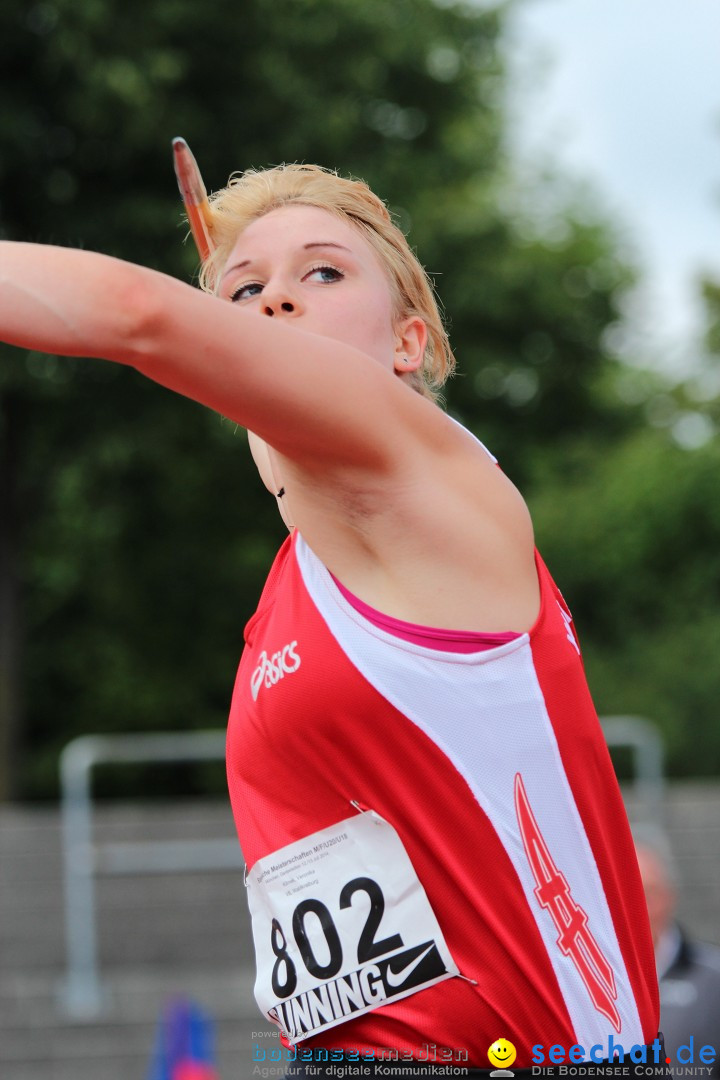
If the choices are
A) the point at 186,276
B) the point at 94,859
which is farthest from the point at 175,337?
the point at 186,276

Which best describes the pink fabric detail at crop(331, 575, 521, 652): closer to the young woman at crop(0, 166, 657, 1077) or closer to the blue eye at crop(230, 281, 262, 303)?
the young woman at crop(0, 166, 657, 1077)

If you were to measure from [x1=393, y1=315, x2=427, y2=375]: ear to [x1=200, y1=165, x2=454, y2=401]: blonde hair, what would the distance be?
14 millimetres

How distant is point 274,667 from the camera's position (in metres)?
1.98

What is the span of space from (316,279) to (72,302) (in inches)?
25.7

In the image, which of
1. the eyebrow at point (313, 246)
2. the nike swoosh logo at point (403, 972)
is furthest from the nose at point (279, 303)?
the nike swoosh logo at point (403, 972)

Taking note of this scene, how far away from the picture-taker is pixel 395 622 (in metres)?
1.89

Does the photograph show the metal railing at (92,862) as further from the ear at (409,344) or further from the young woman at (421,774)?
the young woman at (421,774)

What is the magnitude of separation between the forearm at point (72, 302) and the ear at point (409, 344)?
0.77 metres

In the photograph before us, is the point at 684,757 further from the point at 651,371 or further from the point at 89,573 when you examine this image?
the point at 651,371

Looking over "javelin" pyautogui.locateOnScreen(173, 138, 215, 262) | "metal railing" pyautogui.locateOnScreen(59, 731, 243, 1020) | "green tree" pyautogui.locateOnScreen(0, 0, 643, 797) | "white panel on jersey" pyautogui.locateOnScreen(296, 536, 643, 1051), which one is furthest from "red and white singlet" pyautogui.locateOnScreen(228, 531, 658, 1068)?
"green tree" pyautogui.locateOnScreen(0, 0, 643, 797)

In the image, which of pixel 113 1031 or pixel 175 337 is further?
pixel 113 1031

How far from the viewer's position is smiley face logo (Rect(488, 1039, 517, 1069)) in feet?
6.27

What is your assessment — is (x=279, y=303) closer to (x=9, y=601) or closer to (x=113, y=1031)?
(x=113, y=1031)

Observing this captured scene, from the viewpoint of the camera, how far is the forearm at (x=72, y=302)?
1.64 m
